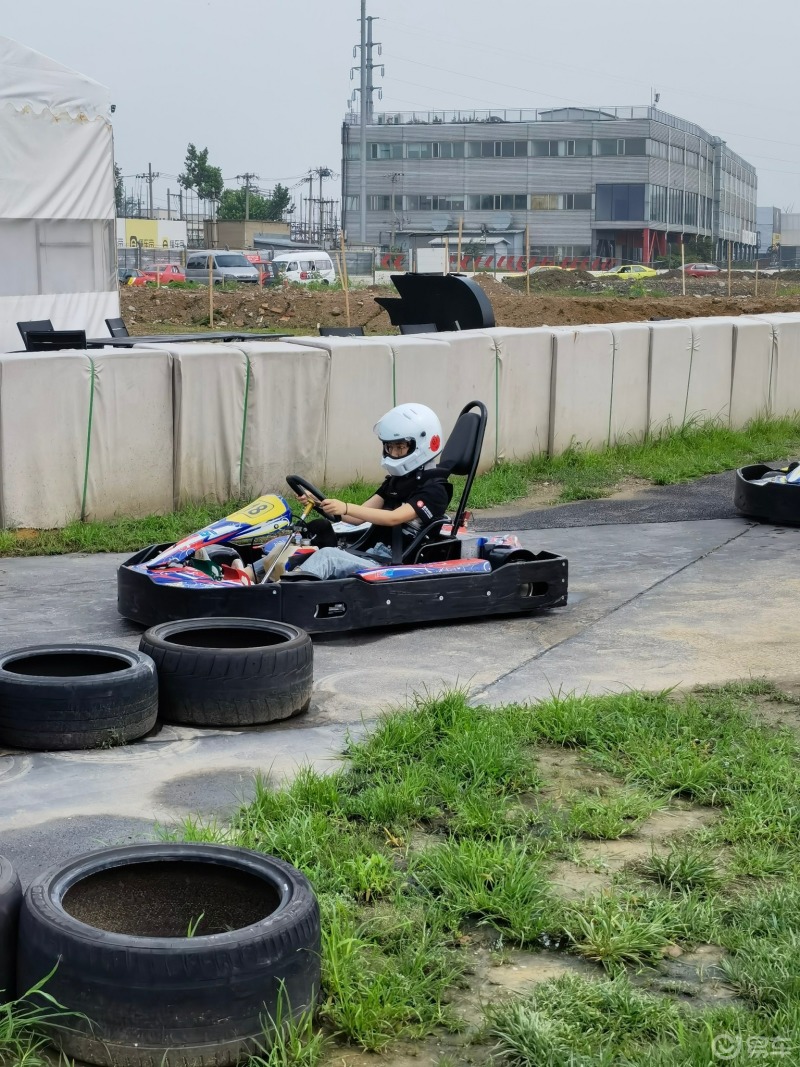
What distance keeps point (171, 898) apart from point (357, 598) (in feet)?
11.3

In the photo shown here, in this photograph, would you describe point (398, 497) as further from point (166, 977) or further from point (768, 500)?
point (166, 977)

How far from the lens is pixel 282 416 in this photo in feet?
33.4

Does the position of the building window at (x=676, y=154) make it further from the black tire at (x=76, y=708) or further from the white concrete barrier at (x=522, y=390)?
the black tire at (x=76, y=708)

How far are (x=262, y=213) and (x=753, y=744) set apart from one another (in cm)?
10694

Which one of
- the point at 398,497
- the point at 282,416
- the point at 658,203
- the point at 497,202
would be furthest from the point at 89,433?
the point at 658,203

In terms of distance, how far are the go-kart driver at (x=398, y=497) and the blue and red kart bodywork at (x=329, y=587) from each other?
0.14 metres

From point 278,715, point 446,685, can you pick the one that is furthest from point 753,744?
point 278,715

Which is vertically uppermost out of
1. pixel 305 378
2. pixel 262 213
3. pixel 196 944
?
pixel 262 213

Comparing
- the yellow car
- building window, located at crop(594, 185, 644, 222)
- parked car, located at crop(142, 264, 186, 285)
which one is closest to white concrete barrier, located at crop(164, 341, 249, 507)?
parked car, located at crop(142, 264, 186, 285)

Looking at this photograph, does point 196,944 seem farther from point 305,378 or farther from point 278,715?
point 305,378

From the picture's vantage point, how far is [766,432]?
46.5 ft

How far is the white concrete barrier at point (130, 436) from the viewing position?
30.2ft

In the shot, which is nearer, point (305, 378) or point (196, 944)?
point (196, 944)

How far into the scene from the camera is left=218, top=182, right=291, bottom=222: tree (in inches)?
4082
